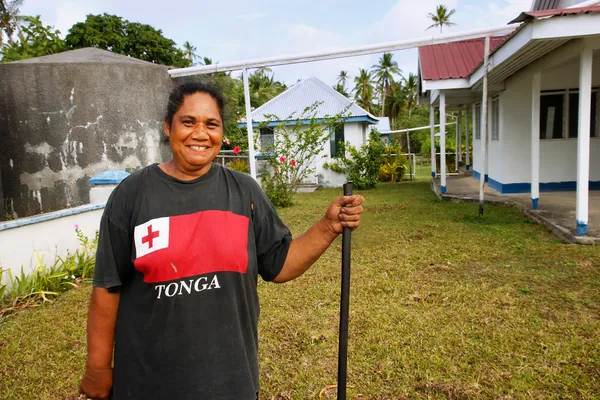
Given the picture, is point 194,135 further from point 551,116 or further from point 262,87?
point 262,87

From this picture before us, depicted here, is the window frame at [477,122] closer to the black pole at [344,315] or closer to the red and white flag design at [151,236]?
the black pole at [344,315]

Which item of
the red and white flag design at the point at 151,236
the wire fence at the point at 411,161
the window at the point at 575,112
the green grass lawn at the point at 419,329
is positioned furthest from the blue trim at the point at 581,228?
the wire fence at the point at 411,161

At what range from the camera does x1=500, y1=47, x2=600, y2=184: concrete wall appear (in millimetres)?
8820

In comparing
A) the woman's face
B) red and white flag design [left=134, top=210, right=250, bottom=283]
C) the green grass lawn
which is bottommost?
the green grass lawn

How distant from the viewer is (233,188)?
5.52ft

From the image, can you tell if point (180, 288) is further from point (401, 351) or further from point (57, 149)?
point (57, 149)

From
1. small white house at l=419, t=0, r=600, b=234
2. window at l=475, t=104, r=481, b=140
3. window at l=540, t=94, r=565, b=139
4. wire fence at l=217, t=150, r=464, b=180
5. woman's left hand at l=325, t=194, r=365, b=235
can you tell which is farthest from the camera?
window at l=475, t=104, r=481, b=140

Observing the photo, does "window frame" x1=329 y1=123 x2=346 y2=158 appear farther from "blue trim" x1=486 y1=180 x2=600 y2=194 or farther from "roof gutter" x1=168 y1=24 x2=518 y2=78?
"roof gutter" x1=168 y1=24 x2=518 y2=78

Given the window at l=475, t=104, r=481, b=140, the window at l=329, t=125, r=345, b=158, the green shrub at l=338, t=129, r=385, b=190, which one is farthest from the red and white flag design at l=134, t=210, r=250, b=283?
the window at l=329, t=125, r=345, b=158

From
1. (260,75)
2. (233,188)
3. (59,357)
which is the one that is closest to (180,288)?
(233,188)

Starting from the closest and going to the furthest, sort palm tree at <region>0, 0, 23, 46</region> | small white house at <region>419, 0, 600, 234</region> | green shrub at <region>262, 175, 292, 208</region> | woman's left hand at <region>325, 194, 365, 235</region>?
woman's left hand at <region>325, 194, 365, 235</region> → small white house at <region>419, 0, 600, 234</region> → green shrub at <region>262, 175, 292, 208</region> → palm tree at <region>0, 0, 23, 46</region>

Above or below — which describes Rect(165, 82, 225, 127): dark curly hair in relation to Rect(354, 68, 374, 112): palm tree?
below

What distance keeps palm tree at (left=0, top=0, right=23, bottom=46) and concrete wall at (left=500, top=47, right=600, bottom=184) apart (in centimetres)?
2484

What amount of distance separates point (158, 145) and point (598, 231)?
21.9 feet
